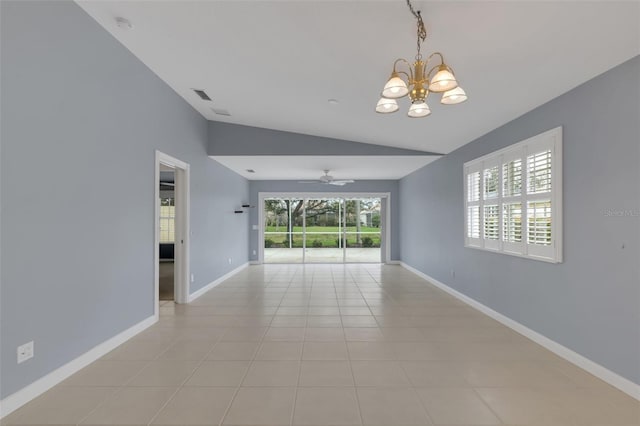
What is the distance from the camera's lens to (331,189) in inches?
370

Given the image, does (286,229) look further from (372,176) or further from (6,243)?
(6,243)

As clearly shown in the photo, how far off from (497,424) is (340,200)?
7789mm

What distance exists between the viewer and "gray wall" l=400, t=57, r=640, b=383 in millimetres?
2434

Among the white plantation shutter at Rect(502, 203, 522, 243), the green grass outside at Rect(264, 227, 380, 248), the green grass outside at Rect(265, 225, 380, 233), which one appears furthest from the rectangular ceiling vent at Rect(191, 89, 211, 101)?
the green grass outside at Rect(264, 227, 380, 248)

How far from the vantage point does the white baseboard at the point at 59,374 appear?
2.12 metres

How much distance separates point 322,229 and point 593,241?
7.29 m

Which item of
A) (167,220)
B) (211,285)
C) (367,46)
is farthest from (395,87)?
(167,220)

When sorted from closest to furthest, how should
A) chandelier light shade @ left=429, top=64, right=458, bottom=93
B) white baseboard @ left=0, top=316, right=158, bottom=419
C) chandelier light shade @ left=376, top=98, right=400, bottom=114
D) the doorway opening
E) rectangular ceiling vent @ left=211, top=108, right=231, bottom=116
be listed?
chandelier light shade @ left=429, top=64, right=458, bottom=93
white baseboard @ left=0, top=316, right=158, bottom=419
chandelier light shade @ left=376, top=98, right=400, bottom=114
rectangular ceiling vent @ left=211, top=108, right=231, bottom=116
the doorway opening

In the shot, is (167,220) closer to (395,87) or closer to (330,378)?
(330,378)

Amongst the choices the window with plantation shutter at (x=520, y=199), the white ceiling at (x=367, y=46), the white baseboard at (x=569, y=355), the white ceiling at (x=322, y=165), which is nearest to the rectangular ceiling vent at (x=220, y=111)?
the white ceiling at (x=367, y=46)

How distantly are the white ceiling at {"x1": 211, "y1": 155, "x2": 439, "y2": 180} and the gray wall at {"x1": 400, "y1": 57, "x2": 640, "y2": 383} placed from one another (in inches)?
95.6

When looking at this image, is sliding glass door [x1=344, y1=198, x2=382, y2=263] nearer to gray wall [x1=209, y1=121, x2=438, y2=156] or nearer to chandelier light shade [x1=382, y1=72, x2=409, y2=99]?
gray wall [x1=209, y1=121, x2=438, y2=156]

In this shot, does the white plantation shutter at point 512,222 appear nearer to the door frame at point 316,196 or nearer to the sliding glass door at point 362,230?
the door frame at point 316,196

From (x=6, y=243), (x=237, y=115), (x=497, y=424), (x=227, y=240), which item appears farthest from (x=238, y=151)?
(x=497, y=424)
